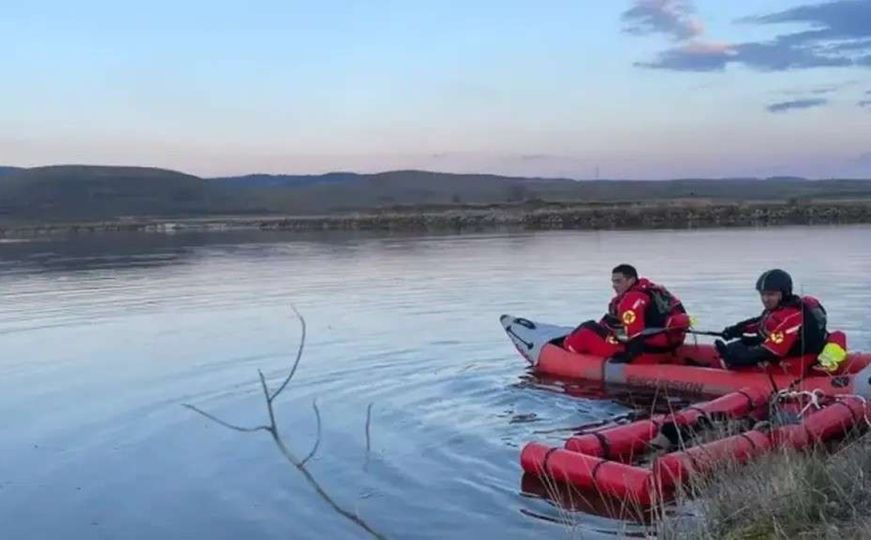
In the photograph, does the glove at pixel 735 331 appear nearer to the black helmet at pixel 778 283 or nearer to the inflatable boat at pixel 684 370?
the inflatable boat at pixel 684 370

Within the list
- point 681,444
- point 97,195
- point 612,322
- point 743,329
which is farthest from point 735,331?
point 97,195

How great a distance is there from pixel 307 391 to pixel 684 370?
15.6 ft

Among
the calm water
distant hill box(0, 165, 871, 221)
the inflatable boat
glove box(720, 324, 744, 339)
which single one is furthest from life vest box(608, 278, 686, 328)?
distant hill box(0, 165, 871, 221)

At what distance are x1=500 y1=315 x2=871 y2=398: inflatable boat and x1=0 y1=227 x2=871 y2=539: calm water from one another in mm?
500

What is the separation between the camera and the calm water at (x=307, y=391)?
28.8 feet

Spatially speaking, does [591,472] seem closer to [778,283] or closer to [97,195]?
[778,283]

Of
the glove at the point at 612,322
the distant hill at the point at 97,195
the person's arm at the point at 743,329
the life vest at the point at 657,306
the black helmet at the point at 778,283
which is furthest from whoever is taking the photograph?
the distant hill at the point at 97,195

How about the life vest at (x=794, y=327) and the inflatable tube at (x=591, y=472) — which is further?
Answer: the life vest at (x=794, y=327)

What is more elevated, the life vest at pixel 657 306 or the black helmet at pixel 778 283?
the black helmet at pixel 778 283

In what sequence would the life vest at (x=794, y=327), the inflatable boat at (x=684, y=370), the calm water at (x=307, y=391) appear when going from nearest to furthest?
the calm water at (x=307, y=391), the inflatable boat at (x=684, y=370), the life vest at (x=794, y=327)

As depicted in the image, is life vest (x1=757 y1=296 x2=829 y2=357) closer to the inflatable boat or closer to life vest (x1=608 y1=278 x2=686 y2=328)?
the inflatable boat

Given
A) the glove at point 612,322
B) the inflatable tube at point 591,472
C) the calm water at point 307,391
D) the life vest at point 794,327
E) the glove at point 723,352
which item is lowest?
the calm water at point 307,391

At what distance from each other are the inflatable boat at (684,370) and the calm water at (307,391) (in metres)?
0.50

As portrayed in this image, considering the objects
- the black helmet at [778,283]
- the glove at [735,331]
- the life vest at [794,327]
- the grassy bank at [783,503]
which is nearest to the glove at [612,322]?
the glove at [735,331]
